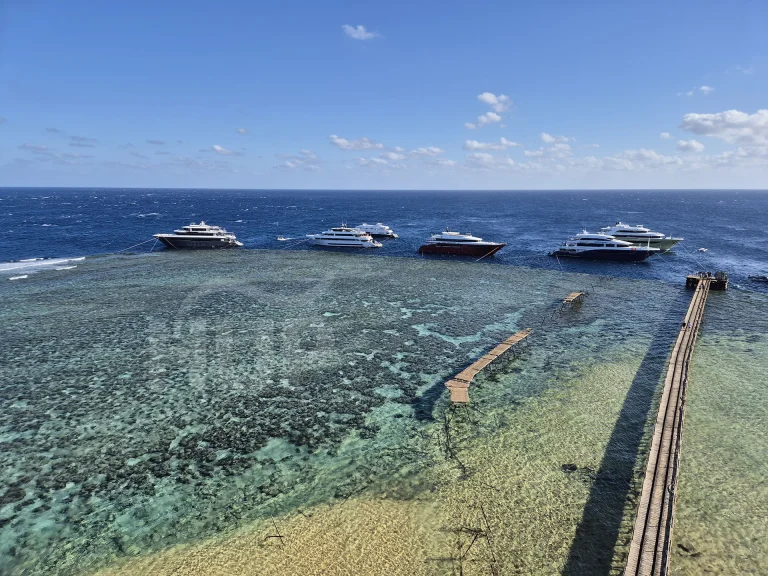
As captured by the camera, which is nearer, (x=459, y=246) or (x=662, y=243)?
(x=459, y=246)

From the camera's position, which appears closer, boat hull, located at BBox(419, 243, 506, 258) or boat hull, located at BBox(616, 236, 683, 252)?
boat hull, located at BBox(419, 243, 506, 258)

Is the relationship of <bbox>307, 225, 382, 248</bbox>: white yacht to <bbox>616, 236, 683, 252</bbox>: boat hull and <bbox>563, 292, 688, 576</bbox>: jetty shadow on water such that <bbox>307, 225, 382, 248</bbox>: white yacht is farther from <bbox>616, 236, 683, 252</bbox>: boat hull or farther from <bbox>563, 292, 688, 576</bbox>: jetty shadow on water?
<bbox>563, 292, 688, 576</bbox>: jetty shadow on water

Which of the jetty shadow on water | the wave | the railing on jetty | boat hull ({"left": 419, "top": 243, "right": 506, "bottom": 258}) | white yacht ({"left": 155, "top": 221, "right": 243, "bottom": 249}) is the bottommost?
the jetty shadow on water

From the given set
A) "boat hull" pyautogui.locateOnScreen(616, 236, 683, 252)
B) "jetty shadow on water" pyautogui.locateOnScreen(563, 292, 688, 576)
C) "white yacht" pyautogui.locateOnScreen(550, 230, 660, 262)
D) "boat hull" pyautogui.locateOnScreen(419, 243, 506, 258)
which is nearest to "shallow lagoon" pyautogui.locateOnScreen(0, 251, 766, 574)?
"jetty shadow on water" pyautogui.locateOnScreen(563, 292, 688, 576)

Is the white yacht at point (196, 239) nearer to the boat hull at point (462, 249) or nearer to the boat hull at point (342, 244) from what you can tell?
the boat hull at point (342, 244)

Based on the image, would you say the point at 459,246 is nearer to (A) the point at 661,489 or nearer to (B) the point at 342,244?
(B) the point at 342,244

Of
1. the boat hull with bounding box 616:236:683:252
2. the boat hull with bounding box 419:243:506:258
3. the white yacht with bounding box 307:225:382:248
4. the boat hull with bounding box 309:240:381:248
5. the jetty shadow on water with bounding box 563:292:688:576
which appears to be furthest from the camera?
the white yacht with bounding box 307:225:382:248

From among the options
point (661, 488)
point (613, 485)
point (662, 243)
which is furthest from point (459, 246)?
point (661, 488)
